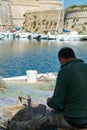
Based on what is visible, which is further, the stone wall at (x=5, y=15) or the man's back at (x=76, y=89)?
the stone wall at (x=5, y=15)

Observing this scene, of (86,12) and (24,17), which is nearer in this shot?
(86,12)

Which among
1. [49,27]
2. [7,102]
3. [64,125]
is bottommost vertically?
[49,27]

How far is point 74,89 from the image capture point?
3.58m

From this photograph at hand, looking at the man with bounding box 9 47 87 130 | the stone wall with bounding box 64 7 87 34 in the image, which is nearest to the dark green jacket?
the man with bounding box 9 47 87 130

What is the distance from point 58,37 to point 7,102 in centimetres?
4580

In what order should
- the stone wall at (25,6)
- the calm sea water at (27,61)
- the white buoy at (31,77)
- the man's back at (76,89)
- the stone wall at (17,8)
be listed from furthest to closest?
the stone wall at (25,6) → the stone wall at (17,8) → the calm sea water at (27,61) → the white buoy at (31,77) → the man's back at (76,89)

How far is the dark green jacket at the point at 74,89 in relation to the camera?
11.7ft

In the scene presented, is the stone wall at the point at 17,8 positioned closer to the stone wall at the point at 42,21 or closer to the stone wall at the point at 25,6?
the stone wall at the point at 25,6

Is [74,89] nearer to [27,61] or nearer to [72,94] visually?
[72,94]

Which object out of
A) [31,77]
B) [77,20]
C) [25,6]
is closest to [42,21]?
[77,20]

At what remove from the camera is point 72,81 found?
3.57m

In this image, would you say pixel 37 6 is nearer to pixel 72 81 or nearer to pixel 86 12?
pixel 86 12

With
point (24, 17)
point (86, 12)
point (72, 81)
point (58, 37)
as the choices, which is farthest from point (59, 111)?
point (24, 17)

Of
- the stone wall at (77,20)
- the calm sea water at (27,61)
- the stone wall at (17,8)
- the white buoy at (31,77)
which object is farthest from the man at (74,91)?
the stone wall at (17,8)
